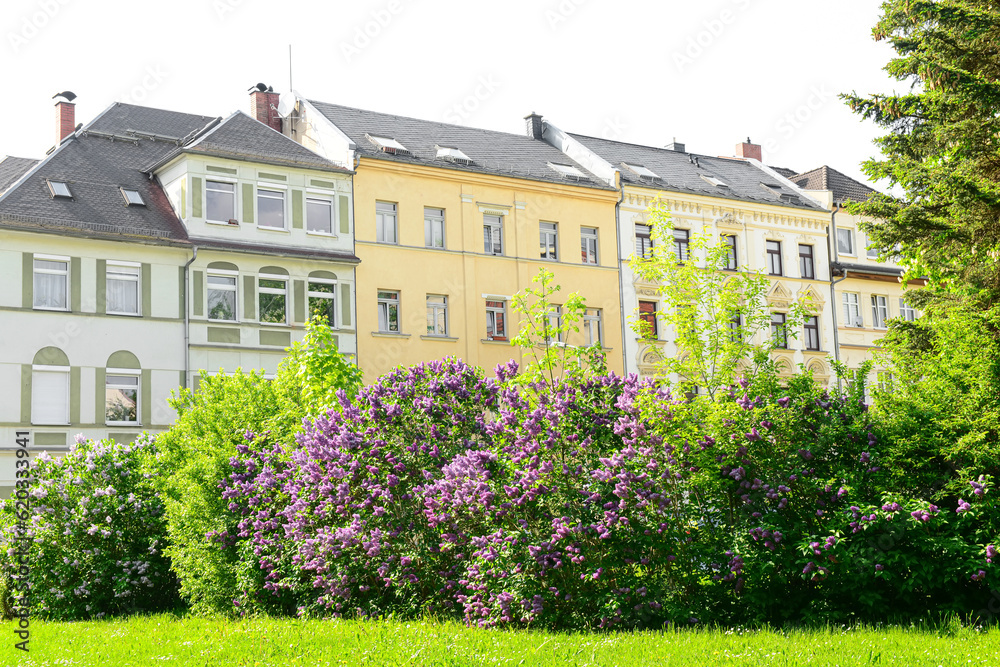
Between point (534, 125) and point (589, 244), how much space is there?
25.1 ft

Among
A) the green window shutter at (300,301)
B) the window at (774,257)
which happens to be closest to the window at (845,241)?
the window at (774,257)

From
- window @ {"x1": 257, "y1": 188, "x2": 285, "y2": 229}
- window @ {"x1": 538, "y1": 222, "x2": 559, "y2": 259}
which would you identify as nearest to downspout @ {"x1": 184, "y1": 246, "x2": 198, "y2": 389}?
window @ {"x1": 257, "y1": 188, "x2": 285, "y2": 229}

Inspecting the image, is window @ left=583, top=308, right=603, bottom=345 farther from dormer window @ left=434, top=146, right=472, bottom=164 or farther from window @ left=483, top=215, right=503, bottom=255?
dormer window @ left=434, top=146, right=472, bottom=164

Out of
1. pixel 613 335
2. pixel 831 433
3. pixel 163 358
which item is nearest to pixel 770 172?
pixel 613 335

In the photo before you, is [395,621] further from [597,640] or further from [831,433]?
[831,433]

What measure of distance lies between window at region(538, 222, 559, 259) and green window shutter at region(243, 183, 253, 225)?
33.6 ft

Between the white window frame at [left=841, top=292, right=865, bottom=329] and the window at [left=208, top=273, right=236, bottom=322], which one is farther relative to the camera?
the white window frame at [left=841, top=292, right=865, bottom=329]

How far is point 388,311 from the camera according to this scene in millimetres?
35156

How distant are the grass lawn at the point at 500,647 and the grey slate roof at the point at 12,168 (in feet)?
76.1

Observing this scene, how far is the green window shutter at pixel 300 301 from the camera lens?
1304 inches

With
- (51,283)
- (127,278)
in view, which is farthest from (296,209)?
(51,283)

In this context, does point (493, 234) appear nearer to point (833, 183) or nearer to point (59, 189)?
point (59, 189)

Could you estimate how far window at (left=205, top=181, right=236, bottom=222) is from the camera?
32.6m

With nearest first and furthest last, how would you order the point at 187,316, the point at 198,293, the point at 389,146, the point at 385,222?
the point at 187,316, the point at 198,293, the point at 385,222, the point at 389,146
